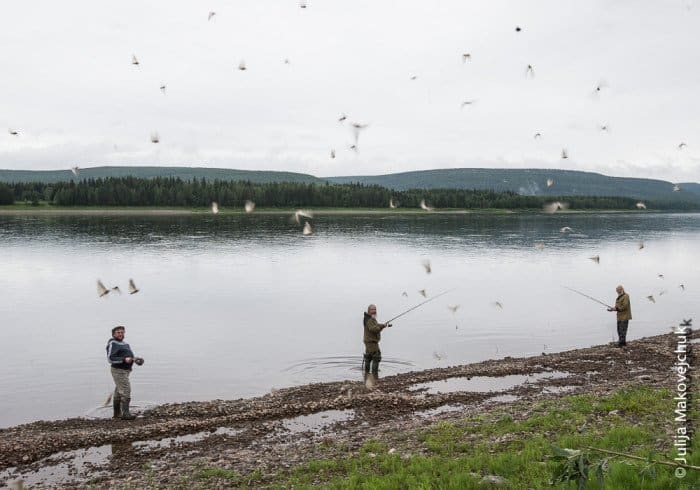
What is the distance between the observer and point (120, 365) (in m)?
19.0

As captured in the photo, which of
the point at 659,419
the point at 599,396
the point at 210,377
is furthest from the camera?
the point at 210,377

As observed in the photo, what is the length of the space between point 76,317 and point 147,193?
16799cm

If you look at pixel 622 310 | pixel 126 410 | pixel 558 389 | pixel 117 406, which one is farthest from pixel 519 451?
pixel 622 310

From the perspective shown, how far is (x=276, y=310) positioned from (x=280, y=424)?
937 inches

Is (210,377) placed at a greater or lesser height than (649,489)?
lesser

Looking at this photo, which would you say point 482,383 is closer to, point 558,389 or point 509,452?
point 558,389

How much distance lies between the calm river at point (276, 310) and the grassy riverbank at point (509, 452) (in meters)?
9.75

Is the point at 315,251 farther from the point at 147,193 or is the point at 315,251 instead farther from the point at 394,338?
the point at 147,193

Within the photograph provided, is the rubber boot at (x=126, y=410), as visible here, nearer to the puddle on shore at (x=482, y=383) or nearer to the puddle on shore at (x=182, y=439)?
the puddle on shore at (x=182, y=439)

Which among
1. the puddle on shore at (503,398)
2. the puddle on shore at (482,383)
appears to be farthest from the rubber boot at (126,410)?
the puddle on shore at (503,398)

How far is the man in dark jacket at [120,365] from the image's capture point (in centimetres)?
1875

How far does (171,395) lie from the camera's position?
2305 cm

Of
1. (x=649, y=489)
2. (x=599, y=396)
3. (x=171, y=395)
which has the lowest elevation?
(x=171, y=395)

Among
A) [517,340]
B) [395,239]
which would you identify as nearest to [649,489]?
[517,340]
